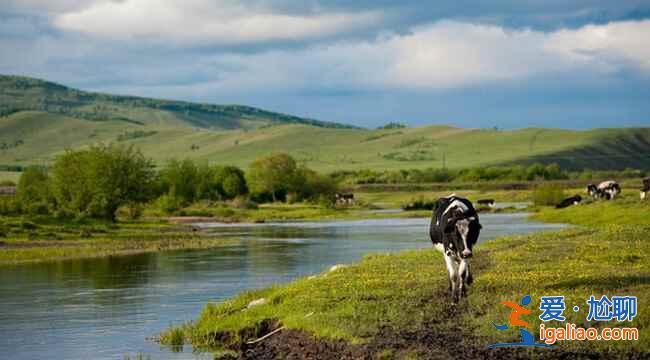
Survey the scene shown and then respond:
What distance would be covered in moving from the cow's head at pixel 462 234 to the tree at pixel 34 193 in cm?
6680

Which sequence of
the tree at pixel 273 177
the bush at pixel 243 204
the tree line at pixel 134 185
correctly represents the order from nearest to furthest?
the tree line at pixel 134 185, the bush at pixel 243 204, the tree at pixel 273 177

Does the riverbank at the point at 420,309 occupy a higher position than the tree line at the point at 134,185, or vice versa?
the tree line at the point at 134,185

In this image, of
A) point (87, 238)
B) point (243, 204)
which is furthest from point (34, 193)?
point (87, 238)

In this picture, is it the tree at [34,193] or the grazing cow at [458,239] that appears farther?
the tree at [34,193]

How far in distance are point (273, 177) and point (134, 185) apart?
191ft

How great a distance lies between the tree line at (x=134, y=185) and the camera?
88.3m

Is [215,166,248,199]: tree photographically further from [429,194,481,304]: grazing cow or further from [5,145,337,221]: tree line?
[429,194,481,304]: grazing cow

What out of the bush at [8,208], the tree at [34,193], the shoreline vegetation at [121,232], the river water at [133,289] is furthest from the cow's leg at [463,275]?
the tree at [34,193]

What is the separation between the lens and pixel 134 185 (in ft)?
300

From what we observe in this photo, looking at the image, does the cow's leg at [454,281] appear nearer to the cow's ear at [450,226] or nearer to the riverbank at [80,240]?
the cow's ear at [450,226]

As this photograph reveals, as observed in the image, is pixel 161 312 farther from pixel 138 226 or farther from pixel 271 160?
pixel 271 160

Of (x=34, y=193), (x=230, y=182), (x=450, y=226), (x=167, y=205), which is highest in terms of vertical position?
(x=230, y=182)

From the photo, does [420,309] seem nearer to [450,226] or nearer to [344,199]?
[450,226]

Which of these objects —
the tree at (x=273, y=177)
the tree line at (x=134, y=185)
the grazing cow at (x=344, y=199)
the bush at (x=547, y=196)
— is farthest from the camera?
the tree at (x=273, y=177)
